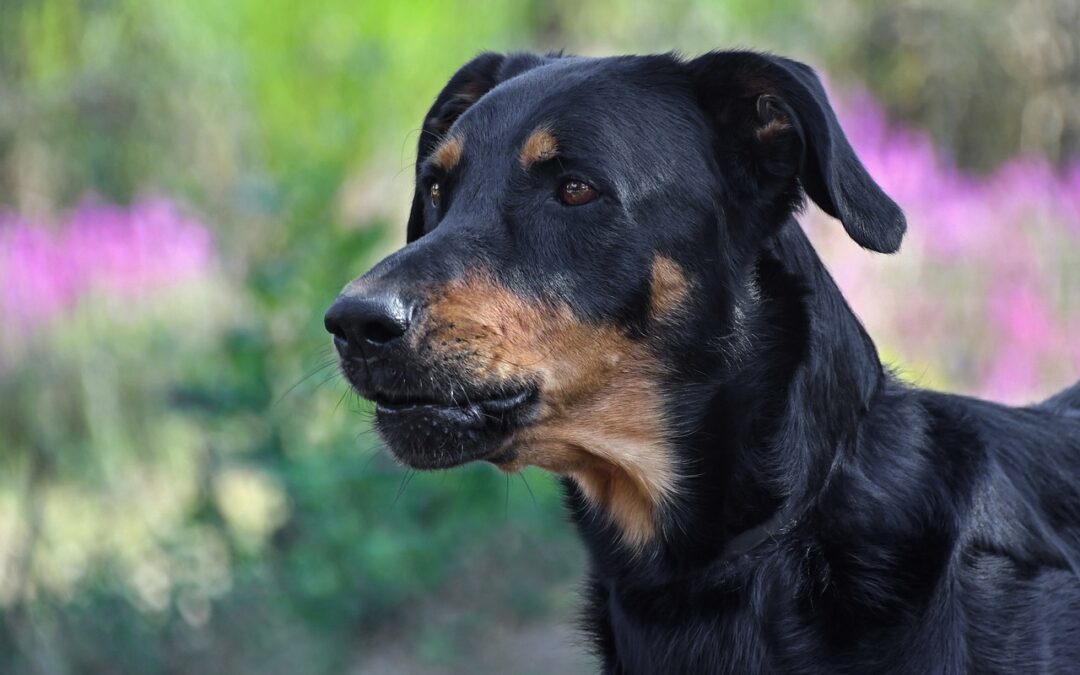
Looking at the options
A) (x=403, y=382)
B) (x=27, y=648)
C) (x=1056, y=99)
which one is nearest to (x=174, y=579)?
(x=27, y=648)

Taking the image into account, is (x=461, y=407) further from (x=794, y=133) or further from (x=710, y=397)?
(x=794, y=133)

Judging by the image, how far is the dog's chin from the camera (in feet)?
9.33

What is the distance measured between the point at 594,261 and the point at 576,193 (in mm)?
161

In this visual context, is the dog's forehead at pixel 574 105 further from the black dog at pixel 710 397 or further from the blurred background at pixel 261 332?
the blurred background at pixel 261 332

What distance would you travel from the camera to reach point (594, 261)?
2986mm

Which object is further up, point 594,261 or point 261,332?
point 594,261

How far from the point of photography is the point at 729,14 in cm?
1148

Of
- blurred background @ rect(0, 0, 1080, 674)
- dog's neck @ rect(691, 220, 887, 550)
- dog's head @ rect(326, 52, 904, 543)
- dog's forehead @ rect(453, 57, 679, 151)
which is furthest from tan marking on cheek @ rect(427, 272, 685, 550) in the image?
blurred background @ rect(0, 0, 1080, 674)

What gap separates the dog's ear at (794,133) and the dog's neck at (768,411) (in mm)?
180

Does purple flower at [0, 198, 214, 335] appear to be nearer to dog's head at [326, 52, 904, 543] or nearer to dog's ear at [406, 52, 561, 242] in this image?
dog's ear at [406, 52, 561, 242]

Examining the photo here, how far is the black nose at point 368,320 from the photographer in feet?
8.82

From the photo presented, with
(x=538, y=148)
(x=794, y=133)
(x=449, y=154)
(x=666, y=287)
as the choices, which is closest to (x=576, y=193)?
(x=538, y=148)

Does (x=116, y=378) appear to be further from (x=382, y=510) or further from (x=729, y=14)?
(x=729, y=14)

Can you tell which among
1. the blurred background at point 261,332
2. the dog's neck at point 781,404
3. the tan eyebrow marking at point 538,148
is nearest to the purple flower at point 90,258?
the blurred background at point 261,332
